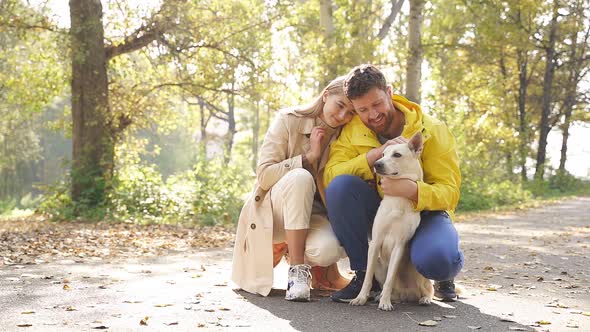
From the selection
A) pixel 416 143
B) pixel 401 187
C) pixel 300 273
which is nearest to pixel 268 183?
pixel 300 273

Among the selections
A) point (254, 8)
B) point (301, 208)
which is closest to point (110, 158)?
point (254, 8)

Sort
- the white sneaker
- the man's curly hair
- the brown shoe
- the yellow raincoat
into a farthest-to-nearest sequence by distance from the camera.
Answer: the brown shoe < the white sneaker < the yellow raincoat < the man's curly hair

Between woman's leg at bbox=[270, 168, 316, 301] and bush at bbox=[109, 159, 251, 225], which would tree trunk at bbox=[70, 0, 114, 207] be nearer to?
bush at bbox=[109, 159, 251, 225]

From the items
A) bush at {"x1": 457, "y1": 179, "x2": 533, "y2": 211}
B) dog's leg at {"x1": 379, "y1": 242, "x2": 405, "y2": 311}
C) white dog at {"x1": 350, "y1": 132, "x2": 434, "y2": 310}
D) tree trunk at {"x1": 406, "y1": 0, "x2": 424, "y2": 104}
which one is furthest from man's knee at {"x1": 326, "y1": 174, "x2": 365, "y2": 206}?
bush at {"x1": 457, "y1": 179, "x2": 533, "y2": 211}

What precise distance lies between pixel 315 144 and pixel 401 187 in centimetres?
83

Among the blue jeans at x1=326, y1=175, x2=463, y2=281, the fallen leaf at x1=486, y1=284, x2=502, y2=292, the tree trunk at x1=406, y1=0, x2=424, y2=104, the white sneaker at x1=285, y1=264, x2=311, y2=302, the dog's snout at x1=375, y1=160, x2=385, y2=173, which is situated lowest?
the fallen leaf at x1=486, y1=284, x2=502, y2=292

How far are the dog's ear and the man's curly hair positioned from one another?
443mm

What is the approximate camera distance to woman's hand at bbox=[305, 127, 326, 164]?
4.83 metres

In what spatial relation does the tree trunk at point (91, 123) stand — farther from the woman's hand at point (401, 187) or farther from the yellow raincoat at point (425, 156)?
the woman's hand at point (401, 187)

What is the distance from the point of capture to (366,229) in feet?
15.2

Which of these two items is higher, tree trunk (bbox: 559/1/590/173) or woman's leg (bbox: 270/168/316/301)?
tree trunk (bbox: 559/1/590/173)

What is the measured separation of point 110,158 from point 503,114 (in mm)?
20075

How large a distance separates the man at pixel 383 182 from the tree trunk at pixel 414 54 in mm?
11271

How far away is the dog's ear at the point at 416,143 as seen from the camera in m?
4.23
